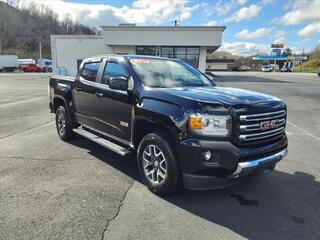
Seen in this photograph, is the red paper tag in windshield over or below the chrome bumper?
over

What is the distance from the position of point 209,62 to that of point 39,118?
292 feet

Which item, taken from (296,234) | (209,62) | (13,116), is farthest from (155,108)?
(209,62)

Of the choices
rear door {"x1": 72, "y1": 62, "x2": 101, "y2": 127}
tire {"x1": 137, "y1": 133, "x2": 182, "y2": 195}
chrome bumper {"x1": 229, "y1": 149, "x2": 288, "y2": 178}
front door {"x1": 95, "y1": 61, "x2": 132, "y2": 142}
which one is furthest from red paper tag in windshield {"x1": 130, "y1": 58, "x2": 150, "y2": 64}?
chrome bumper {"x1": 229, "y1": 149, "x2": 288, "y2": 178}

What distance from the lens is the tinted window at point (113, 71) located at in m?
4.65

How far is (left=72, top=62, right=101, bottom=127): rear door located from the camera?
Answer: 17.7ft

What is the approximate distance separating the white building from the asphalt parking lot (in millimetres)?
25560

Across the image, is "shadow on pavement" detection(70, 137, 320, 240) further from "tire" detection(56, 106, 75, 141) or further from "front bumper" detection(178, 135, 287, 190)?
"tire" detection(56, 106, 75, 141)

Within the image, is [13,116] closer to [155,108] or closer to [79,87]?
[79,87]

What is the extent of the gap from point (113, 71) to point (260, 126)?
8.85 ft

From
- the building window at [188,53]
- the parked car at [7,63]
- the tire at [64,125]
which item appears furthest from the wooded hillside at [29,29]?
the tire at [64,125]

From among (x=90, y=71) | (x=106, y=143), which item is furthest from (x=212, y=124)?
(x=90, y=71)

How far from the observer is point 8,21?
100 m

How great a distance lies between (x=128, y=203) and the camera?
3717mm

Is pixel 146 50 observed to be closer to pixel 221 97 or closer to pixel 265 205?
pixel 221 97
